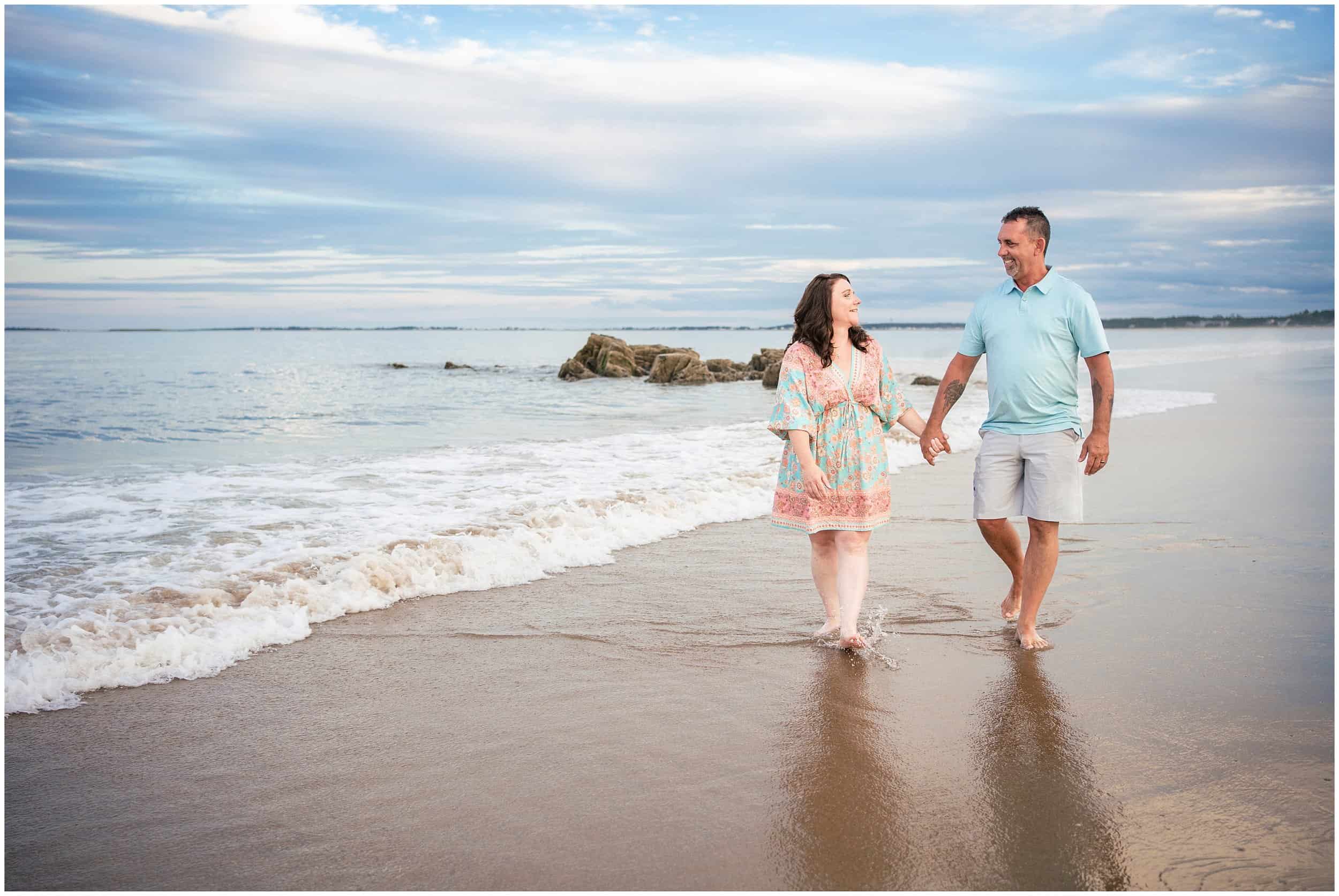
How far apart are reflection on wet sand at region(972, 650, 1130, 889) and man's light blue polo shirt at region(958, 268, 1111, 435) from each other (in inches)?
57.0

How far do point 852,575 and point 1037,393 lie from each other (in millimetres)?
1347

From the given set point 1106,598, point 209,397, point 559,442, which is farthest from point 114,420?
point 1106,598

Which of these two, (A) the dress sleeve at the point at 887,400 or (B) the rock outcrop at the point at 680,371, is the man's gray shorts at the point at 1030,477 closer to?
(A) the dress sleeve at the point at 887,400

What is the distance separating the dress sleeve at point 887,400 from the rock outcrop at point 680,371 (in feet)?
85.6

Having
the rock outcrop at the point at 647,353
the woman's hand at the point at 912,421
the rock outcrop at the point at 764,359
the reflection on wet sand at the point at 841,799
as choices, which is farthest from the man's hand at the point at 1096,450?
the rock outcrop at the point at 647,353

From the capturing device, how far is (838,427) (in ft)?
16.5

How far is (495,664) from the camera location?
4816 mm

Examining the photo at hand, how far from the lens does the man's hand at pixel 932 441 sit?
5254 mm

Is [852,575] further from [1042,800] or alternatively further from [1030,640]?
[1042,800]

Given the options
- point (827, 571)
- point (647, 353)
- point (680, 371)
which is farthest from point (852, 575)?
point (647, 353)

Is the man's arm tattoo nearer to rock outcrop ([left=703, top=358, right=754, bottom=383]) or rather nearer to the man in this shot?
the man

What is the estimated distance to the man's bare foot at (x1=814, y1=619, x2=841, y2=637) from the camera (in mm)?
5199

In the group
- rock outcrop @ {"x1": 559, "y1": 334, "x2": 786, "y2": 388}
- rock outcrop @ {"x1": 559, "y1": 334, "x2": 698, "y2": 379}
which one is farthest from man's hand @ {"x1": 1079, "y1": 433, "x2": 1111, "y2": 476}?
rock outcrop @ {"x1": 559, "y1": 334, "x2": 698, "y2": 379}

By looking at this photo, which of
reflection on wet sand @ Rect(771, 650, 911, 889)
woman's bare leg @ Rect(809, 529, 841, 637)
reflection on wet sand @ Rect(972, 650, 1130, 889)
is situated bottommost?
reflection on wet sand @ Rect(771, 650, 911, 889)
